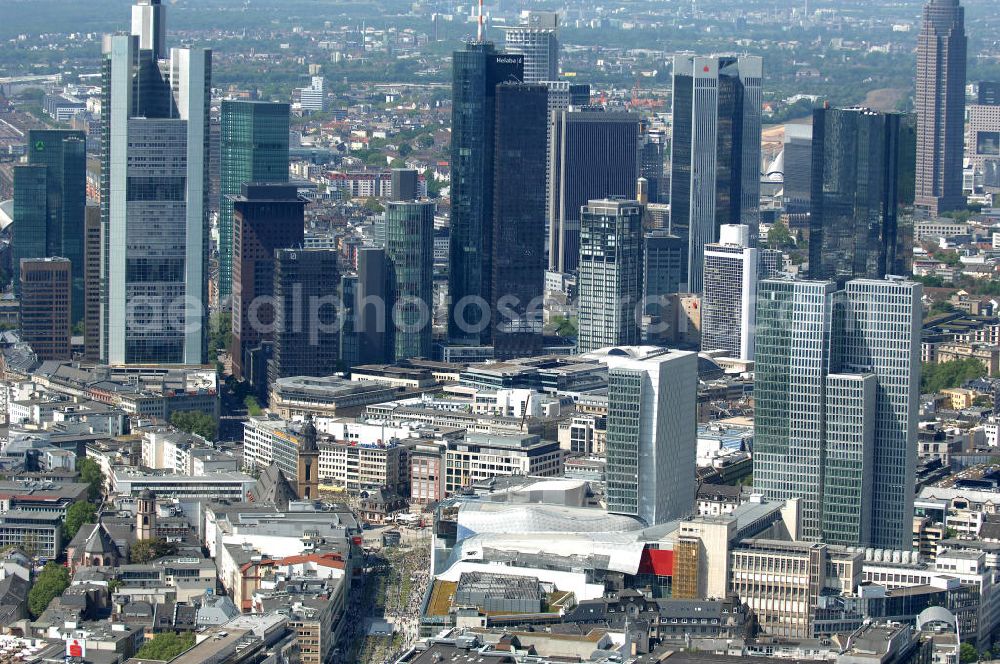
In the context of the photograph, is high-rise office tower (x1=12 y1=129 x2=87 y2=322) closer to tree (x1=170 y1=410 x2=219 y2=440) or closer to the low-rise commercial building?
tree (x1=170 y1=410 x2=219 y2=440)

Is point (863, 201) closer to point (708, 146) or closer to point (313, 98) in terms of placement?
point (708, 146)

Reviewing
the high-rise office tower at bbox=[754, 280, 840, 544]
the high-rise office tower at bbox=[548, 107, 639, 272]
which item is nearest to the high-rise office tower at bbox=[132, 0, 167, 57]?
the high-rise office tower at bbox=[548, 107, 639, 272]

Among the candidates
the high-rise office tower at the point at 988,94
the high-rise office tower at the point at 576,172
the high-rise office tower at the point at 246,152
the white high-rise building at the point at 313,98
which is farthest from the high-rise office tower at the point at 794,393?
the white high-rise building at the point at 313,98

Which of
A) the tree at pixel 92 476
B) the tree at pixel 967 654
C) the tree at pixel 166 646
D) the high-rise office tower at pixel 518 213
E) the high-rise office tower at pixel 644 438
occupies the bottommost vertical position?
the tree at pixel 967 654

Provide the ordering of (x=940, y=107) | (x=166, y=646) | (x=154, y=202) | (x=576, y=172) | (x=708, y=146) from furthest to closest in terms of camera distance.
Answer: (x=940, y=107), (x=576, y=172), (x=708, y=146), (x=154, y=202), (x=166, y=646)

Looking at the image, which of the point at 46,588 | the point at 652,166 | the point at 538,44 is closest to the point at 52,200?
the point at 538,44

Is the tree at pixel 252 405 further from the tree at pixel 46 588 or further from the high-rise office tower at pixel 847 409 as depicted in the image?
the high-rise office tower at pixel 847 409

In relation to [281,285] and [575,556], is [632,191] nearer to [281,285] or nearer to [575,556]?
[281,285]
